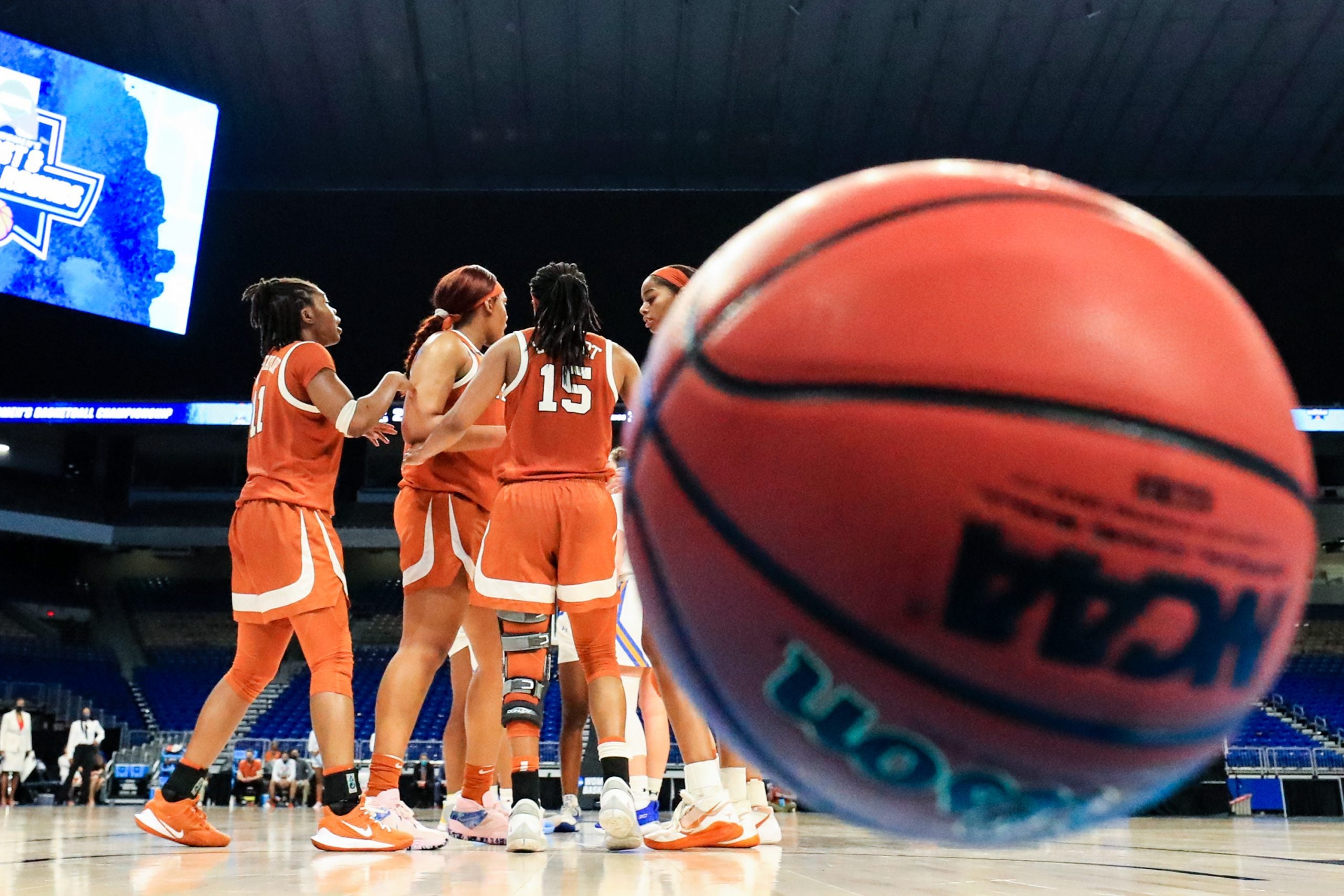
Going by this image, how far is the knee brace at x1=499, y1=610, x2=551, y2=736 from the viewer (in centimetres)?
256

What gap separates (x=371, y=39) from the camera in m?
10.8

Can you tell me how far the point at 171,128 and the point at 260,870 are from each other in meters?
9.89

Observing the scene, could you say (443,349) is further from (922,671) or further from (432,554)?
(922,671)

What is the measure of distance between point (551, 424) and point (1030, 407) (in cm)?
192

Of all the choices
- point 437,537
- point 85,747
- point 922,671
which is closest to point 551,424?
point 437,537

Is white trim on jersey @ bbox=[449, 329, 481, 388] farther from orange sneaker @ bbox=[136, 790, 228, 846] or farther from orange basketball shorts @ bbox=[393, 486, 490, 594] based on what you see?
orange sneaker @ bbox=[136, 790, 228, 846]

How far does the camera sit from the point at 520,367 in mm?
2701

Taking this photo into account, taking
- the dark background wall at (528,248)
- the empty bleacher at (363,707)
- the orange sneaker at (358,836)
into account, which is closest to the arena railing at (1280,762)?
the dark background wall at (528,248)

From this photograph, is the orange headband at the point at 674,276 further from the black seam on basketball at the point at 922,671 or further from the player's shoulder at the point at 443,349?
the black seam on basketball at the point at 922,671

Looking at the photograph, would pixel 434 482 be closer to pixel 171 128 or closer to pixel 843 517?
pixel 843 517

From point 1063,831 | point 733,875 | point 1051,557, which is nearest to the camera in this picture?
point 1051,557

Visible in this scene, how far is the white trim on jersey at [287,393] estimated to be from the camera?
2.97 m

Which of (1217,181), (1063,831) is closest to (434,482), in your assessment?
(1063,831)

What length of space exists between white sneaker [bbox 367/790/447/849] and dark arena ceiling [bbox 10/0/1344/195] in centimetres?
904
